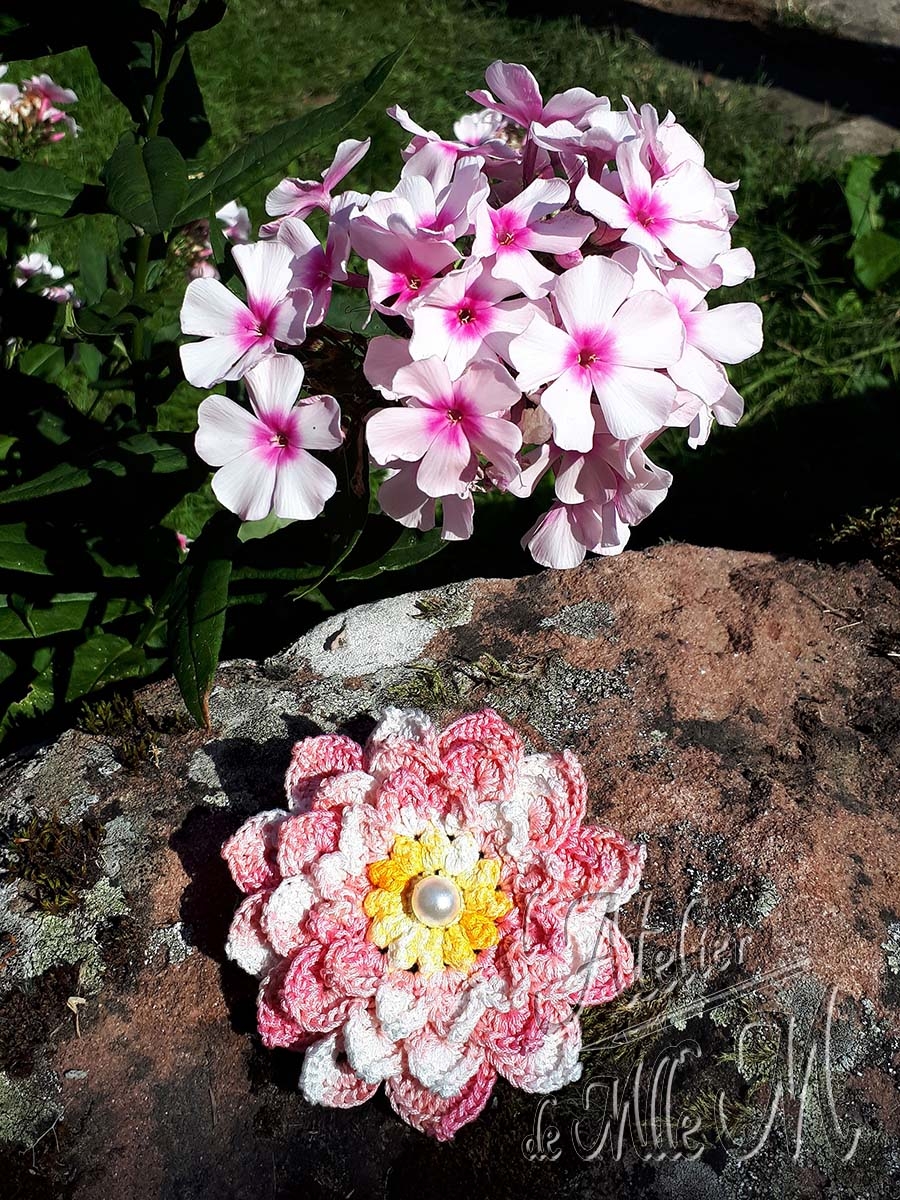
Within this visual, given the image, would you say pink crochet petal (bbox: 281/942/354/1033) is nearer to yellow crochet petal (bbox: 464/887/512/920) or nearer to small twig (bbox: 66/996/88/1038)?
yellow crochet petal (bbox: 464/887/512/920)

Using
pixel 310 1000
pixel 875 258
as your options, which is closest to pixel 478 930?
pixel 310 1000

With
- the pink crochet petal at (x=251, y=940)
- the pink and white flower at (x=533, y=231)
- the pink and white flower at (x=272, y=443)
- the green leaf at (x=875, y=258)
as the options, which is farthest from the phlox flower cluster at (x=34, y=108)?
the green leaf at (x=875, y=258)

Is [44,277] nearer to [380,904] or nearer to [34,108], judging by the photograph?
[34,108]

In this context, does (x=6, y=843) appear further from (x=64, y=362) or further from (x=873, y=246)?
(x=873, y=246)

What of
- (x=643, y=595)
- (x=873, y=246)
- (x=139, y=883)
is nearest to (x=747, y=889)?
(x=643, y=595)

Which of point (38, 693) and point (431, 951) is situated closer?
point (431, 951)
